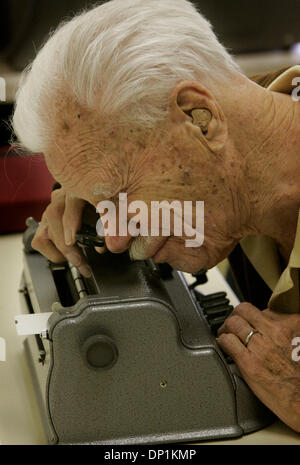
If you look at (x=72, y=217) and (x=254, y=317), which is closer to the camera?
(x=254, y=317)

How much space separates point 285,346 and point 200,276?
0.33m

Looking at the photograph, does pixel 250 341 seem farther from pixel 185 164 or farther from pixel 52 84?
pixel 52 84

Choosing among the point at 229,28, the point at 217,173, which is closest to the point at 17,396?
the point at 217,173

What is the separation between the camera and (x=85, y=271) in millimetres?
1347

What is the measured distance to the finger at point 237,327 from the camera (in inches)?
49.7

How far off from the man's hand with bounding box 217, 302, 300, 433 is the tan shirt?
3 cm

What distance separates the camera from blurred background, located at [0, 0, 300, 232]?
3098 mm

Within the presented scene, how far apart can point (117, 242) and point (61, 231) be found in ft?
0.81

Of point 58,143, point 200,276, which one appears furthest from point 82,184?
point 200,276

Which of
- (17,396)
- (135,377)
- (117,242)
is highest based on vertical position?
(117,242)

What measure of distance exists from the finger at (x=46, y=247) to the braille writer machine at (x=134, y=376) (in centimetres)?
23
